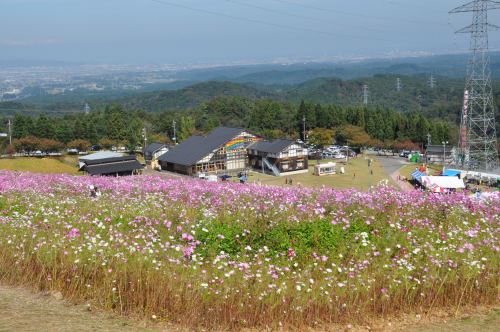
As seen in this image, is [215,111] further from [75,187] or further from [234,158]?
[75,187]

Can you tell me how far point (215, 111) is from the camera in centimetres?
9581

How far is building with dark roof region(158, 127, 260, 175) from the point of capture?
43500mm

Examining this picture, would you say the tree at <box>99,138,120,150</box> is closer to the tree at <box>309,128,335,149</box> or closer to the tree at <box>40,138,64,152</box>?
the tree at <box>40,138,64,152</box>

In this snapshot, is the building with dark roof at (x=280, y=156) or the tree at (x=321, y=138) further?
the tree at (x=321, y=138)

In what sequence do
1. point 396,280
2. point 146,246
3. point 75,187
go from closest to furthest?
point 396,280 → point 146,246 → point 75,187

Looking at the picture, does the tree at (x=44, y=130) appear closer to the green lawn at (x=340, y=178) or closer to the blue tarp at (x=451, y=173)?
the green lawn at (x=340, y=178)

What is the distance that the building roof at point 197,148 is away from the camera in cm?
4359

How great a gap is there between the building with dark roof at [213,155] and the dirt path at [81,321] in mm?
36947

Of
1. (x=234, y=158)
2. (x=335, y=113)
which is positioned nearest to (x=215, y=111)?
(x=335, y=113)

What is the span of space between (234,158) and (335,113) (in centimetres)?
2693

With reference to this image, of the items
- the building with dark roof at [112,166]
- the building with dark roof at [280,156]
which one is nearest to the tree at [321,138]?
the building with dark roof at [280,156]

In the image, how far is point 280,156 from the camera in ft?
142

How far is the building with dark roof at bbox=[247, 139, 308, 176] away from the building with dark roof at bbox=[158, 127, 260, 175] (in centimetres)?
148

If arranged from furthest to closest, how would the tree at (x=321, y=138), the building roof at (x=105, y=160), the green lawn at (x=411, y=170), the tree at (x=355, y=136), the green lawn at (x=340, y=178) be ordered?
the tree at (x=355, y=136)
the tree at (x=321, y=138)
the green lawn at (x=411, y=170)
the building roof at (x=105, y=160)
the green lawn at (x=340, y=178)
